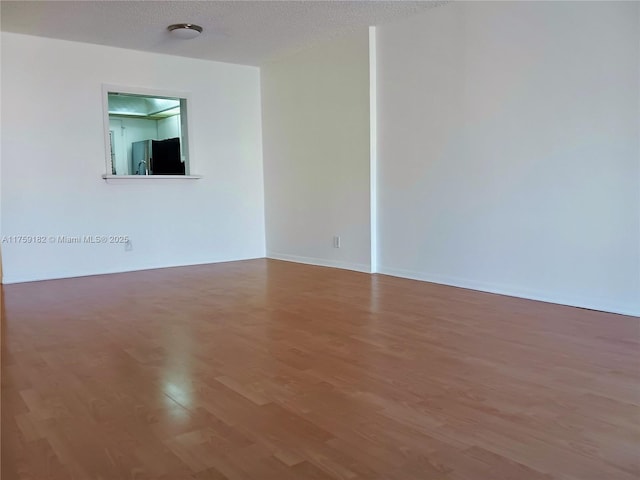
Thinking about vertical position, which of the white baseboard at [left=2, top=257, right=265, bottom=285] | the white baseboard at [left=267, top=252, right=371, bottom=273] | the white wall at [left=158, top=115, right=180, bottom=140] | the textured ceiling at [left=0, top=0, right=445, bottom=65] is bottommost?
the white baseboard at [left=2, top=257, right=265, bottom=285]

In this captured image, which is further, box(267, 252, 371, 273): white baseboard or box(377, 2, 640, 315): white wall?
box(267, 252, 371, 273): white baseboard

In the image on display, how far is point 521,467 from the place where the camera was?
146 centimetres

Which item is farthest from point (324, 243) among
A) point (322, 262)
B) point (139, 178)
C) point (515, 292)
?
point (515, 292)

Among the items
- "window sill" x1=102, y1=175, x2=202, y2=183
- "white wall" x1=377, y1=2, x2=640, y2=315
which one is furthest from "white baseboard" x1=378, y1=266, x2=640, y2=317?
"window sill" x1=102, y1=175, x2=202, y2=183

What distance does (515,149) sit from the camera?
3758 mm

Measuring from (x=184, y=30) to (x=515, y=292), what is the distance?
357cm

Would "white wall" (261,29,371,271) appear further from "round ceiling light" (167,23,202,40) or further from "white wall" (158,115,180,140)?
"white wall" (158,115,180,140)

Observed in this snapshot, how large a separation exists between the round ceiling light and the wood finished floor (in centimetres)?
252

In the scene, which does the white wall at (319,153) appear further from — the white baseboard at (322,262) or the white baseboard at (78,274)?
the white baseboard at (78,274)

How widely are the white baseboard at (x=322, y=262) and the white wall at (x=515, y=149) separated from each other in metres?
0.30

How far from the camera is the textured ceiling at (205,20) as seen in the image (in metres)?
4.11

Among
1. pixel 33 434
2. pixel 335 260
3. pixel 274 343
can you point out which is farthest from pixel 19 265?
pixel 33 434

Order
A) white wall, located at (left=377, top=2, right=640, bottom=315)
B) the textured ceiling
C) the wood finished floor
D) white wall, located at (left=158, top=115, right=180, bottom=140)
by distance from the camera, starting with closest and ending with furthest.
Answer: the wood finished floor
white wall, located at (left=377, top=2, right=640, bottom=315)
the textured ceiling
white wall, located at (left=158, top=115, right=180, bottom=140)

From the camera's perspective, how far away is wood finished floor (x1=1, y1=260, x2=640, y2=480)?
1511 millimetres
